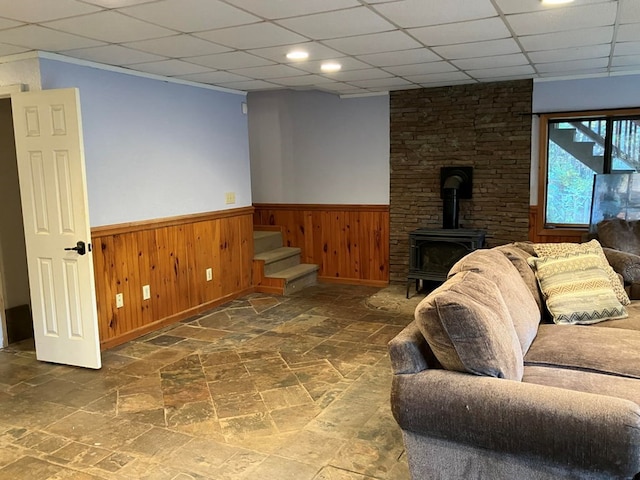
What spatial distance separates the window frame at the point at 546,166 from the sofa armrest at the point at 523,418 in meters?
3.83

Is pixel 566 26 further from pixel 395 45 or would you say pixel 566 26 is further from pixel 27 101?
pixel 27 101

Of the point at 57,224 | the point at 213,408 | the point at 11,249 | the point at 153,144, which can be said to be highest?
the point at 153,144

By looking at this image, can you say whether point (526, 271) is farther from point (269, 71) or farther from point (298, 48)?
point (269, 71)

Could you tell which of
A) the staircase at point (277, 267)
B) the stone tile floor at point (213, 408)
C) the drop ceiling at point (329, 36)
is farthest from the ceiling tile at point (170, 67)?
→ the staircase at point (277, 267)

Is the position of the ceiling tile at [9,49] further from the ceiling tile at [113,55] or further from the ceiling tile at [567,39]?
the ceiling tile at [567,39]

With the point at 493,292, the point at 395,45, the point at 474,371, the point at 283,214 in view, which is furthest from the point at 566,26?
the point at 283,214

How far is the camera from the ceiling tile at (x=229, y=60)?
3.75 metres

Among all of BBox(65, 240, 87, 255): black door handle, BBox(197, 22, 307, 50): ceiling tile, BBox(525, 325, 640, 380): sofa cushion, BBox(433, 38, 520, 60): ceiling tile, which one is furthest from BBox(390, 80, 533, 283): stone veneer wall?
BBox(65, 240, 87, 255): black door handle

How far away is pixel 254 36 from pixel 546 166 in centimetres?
339

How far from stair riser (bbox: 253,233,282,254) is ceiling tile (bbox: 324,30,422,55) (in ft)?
9.68

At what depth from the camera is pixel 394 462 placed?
237 cm

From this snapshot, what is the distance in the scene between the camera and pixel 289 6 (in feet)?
8.74

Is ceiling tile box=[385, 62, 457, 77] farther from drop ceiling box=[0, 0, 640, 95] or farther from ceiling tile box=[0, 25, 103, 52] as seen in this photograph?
ceiling tile box=[0, 25, 103, 52]

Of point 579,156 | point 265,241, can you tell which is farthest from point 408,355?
point 265,241
